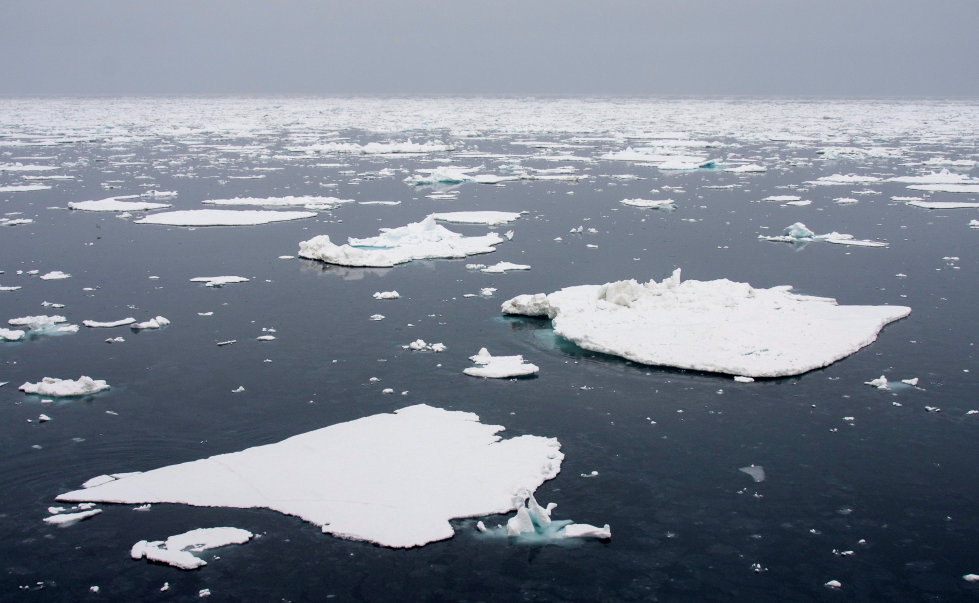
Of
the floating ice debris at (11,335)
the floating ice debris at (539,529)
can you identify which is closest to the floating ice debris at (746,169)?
the floating ice debris at (11,335)

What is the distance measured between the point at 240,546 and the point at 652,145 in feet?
104

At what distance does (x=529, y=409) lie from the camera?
24.3 feet

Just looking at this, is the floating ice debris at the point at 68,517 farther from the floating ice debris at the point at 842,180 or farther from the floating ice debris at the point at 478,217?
the floating ice debris at the point at 842,180

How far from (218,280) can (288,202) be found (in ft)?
23.3

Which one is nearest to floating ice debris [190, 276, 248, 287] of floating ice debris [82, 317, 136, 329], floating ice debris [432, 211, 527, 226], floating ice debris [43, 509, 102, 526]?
floating ice debris [82, 317, 136, 329]

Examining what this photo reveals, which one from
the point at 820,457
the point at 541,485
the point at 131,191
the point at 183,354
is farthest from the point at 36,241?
the point at 820,457

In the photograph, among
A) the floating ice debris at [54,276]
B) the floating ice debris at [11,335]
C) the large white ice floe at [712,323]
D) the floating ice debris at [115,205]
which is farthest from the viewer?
the floating ice debris at [115,205]

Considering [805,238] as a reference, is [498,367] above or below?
below

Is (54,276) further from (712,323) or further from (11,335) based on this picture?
(712,323)

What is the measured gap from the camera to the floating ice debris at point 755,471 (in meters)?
6.16

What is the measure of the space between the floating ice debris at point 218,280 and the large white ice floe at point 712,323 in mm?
4051

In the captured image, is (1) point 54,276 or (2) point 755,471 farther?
(1) point 54,276

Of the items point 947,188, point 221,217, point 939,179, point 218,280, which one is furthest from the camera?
point 939,179

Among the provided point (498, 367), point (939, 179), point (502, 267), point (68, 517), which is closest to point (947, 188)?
point (939, 179)
